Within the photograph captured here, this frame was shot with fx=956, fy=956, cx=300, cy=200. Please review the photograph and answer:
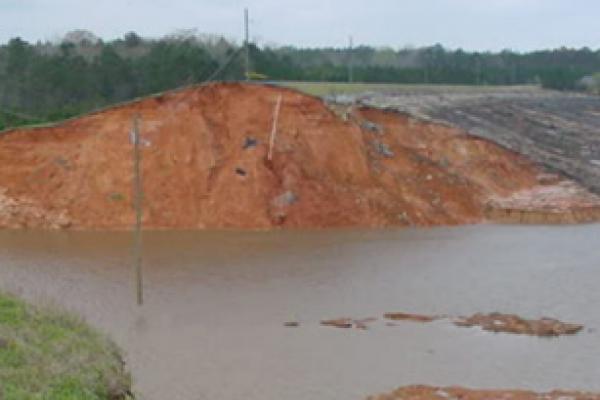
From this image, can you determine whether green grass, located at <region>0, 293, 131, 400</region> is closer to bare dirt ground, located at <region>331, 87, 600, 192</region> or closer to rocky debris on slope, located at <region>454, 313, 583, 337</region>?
rocky debris on slope, located at <region>454, 313, 583, 337</region>

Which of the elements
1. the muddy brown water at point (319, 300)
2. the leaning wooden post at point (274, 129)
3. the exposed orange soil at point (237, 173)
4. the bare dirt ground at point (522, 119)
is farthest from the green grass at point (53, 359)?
the bare dirt ground at point (522, 119)

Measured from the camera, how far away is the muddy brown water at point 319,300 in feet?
46.2

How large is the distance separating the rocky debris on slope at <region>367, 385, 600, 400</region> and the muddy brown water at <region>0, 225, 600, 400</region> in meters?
0.37

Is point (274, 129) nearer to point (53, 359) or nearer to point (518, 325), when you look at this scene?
point (518, 325)

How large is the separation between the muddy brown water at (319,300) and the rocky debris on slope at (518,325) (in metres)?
0.33

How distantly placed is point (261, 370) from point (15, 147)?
1875cm

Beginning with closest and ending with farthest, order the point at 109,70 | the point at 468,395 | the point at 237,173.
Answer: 1. the point at 468,395
2. the point at 237,173
3. the point at 109,70

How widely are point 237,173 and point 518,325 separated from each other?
46.1 ft

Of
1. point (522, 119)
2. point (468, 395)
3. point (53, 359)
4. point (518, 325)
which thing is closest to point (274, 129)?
point (518, 325)

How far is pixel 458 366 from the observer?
1470 cm

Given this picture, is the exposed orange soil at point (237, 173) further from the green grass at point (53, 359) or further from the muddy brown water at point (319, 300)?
the green grass at point (53, 359)

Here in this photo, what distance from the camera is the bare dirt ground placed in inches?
1430

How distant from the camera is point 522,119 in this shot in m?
42.7

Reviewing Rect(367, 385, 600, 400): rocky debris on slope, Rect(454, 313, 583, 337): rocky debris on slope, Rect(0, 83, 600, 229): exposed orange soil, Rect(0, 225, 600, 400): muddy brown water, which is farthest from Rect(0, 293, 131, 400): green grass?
Rect(0, 83, 600, 229): exposed orange soil
